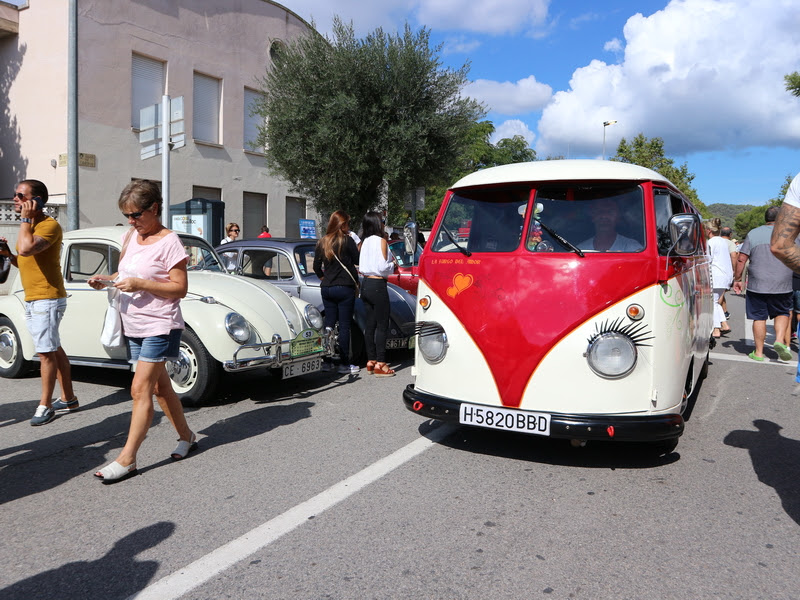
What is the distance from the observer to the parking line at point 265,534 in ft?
9.43

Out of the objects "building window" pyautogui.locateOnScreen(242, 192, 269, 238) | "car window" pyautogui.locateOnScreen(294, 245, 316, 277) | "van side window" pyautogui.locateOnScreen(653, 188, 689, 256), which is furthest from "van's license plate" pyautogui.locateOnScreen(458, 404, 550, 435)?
"building window" pyautogui.locateOnScreen(242, 192, 269, 238)

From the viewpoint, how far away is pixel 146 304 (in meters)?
4.19

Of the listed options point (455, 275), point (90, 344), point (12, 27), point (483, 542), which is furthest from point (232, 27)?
point (483, 542)

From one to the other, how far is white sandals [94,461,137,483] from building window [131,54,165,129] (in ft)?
54.1

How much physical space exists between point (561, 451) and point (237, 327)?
2944 mm

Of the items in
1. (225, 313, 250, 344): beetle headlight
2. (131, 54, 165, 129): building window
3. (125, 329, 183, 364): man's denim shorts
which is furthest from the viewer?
(131, 54, 165, 129): building window

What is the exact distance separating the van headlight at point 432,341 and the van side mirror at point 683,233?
5.21 ft

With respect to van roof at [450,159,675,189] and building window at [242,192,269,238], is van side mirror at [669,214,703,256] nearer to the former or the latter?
van roof at [450,159,675,189]

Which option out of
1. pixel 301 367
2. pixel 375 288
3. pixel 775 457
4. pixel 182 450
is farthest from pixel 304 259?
pixel 775 457

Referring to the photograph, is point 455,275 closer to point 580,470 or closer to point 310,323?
point 580,470

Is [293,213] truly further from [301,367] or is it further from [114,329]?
[114,329]

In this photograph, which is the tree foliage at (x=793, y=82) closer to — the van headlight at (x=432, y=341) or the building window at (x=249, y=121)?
the building window at (x=249, y=121)

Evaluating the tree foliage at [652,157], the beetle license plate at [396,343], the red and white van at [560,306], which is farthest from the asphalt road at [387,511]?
the tree foliage at [652,157]

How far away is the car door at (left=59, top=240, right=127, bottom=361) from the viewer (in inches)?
254
